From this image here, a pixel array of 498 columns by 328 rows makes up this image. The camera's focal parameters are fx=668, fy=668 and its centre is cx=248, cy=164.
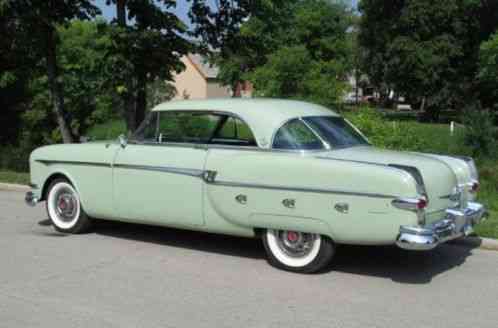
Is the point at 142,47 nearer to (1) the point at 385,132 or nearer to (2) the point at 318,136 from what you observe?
(1) the point at 385,132

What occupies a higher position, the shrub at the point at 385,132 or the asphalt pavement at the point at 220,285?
the shrub at the point at 385,132

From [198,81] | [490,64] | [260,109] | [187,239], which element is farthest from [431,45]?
[260,109]

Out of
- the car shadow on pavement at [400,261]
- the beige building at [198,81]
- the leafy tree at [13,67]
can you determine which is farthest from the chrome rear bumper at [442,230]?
the beige building at [198,81]

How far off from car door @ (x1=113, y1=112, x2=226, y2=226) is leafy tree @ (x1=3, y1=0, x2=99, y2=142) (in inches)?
210

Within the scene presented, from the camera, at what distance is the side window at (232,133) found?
701cm

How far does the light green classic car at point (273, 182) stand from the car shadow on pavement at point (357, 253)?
18.2 inches

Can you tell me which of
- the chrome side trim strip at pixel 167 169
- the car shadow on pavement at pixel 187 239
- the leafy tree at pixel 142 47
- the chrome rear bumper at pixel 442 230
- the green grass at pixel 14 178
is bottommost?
the car shadow on pavement at pixel 187 239

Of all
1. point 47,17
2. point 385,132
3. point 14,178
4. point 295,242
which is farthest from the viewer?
point 14,178

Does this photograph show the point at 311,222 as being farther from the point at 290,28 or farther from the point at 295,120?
the point at 290,28

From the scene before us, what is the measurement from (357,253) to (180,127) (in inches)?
93.9

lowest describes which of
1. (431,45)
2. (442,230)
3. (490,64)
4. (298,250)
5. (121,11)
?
(298,250)

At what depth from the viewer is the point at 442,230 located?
600 centimetres

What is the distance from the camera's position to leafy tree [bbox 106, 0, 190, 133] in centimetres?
1150

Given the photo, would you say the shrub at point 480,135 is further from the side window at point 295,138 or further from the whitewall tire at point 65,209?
the whitewall tire at point 65,209
